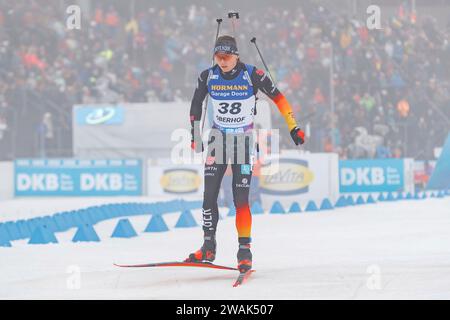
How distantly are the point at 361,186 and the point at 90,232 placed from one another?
45.4 feet

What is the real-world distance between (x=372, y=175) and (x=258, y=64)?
17.0 ft

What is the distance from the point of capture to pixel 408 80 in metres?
27.0

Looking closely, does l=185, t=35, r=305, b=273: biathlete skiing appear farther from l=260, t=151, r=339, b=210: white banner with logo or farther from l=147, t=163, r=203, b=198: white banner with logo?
l=147, t=163, r=203, b=198: white banner with logo

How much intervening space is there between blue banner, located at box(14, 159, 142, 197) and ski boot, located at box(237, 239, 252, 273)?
52.9 feet

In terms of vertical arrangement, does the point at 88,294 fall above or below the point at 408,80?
below

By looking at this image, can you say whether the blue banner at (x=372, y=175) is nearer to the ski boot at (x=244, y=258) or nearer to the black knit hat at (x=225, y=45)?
the ski boot at (x=244, y=258)

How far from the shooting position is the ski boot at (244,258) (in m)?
7.09

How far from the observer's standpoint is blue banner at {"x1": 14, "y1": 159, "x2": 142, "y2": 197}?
77.0ft

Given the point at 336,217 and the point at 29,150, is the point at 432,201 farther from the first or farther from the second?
the point at 29,150

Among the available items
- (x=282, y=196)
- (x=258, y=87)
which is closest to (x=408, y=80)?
(x=282, y=196)

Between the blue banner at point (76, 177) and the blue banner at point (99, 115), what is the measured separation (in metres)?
1.05

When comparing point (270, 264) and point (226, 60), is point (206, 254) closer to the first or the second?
point (270, 264)

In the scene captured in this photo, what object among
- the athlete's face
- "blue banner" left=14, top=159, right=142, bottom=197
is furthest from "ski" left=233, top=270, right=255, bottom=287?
"blue banner" left=14, top=159, right=142, bottom=197

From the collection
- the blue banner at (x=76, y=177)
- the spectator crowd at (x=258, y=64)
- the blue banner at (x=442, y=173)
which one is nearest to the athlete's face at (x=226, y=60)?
the blue banner at (x=76, y=177)
